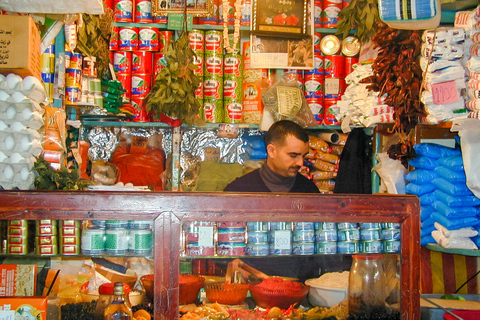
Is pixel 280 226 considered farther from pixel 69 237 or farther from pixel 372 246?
pixel 69 237

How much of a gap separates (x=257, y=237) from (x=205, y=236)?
0.20 m

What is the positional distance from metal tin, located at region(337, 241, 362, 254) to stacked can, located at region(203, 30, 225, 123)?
220cm

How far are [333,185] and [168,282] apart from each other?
8.53 feet

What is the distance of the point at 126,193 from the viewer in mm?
1672

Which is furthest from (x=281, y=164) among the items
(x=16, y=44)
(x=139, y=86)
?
(x=16, y=44)

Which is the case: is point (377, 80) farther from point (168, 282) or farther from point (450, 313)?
point (168, 282)

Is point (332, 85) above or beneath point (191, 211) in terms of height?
above

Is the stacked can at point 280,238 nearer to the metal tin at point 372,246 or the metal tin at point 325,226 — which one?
the metal tin at point 325,226

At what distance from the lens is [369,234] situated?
5.98 feet

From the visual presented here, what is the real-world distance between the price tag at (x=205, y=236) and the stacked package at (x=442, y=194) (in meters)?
1.48

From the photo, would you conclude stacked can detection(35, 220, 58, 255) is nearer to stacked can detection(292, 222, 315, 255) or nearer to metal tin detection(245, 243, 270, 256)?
metal tin detection(245, 243, 270, 256)

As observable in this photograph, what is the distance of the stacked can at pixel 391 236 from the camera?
1791 millimetres

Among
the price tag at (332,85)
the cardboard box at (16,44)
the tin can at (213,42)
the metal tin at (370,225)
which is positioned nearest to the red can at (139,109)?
the tin can at (213,42)

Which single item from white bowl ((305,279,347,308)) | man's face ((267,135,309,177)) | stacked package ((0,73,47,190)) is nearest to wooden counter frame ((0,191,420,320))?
white bowl ((305,279,347,308))
